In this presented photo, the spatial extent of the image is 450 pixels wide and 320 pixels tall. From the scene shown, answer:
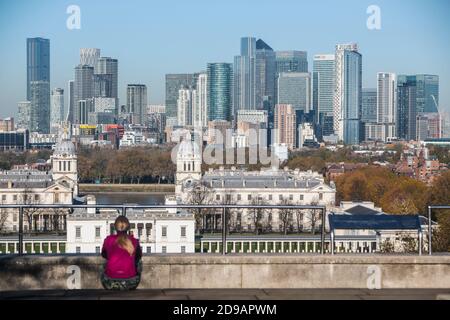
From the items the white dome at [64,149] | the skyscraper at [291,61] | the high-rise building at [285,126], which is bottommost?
the white dome at [64,149]

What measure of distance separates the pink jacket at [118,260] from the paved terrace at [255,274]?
1.77 ft

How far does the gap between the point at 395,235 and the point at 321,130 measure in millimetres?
148877

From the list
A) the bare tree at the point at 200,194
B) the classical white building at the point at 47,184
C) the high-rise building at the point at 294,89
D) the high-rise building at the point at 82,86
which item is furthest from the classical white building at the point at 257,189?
the high-rise building at the point at 294,89

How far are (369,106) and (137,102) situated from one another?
111 ft

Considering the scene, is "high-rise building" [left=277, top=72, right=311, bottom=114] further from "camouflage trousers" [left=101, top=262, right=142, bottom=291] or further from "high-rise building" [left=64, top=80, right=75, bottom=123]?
"camouflage trousers" [left=101, top=262, right=142, bottom=291]

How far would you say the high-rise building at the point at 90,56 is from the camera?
176 metres

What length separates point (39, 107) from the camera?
496ft

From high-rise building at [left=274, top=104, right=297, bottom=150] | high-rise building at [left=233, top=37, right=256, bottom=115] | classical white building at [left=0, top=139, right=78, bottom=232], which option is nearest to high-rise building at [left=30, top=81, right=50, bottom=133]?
high-rise building at [left=233, top=37, right=256, bottom=115]

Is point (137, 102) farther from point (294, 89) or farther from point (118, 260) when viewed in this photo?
point (118, 260)

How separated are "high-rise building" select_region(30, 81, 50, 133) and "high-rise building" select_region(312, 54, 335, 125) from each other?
124ft

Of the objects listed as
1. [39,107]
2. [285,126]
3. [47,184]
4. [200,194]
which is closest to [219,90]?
[39,107]

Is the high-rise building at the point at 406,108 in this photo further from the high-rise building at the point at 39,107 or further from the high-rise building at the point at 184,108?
the high-rise building at the point at 39,107

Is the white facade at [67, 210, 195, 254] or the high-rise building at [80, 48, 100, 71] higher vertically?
the high-rise building at [80, 48, 100, 71]

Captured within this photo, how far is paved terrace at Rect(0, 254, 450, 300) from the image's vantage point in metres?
7.64
